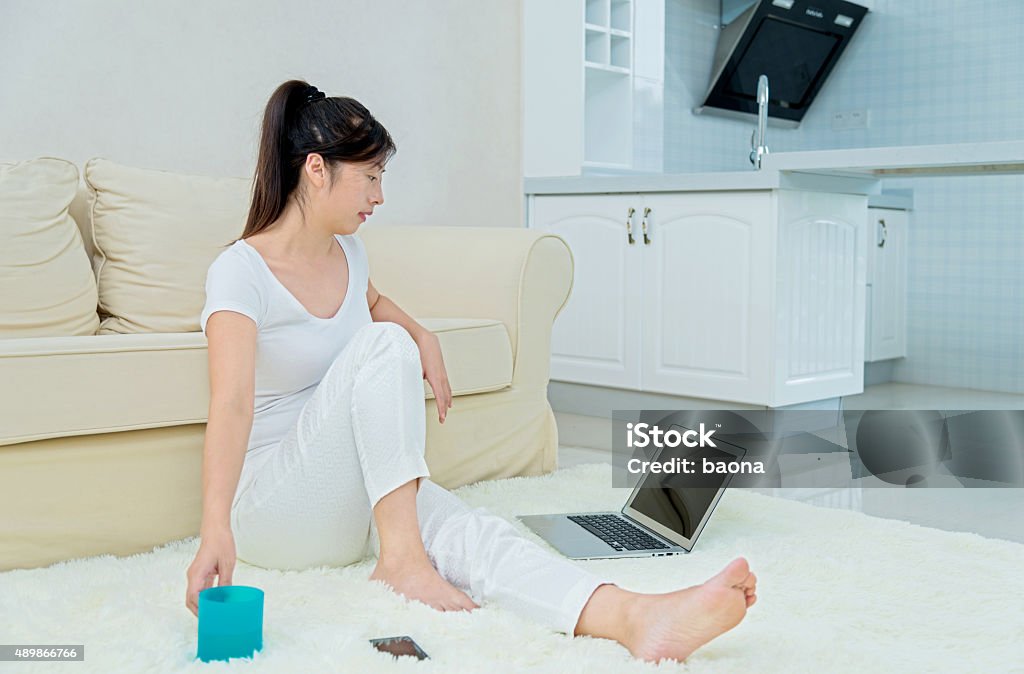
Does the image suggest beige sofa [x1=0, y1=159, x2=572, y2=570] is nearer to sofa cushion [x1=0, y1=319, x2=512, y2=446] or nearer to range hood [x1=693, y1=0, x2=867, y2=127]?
sofa cushion [x1=0, y1=319, x2=512, y2=446]

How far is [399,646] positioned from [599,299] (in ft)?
8.07

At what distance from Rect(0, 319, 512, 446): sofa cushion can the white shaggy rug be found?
0.78 ft

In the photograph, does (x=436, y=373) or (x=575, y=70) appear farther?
(x=575, y=70)

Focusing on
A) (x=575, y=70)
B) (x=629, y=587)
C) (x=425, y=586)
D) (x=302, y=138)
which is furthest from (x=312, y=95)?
(x=575, y=70)

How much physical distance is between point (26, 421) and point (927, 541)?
5.47 ft

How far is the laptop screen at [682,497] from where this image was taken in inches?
78.2

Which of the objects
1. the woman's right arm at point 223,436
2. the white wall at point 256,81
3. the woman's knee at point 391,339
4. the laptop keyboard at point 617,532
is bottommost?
the laptop keyboard at point 617,532

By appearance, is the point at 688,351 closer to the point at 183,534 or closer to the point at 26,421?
the point at 183,534

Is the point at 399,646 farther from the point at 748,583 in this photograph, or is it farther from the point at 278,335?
the point at 278,335

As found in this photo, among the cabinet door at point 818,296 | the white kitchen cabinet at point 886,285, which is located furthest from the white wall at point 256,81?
the white kitchen cabinet at point 886,285

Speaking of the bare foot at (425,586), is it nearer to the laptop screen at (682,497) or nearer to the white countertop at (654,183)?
the laptop screen at (682,497)

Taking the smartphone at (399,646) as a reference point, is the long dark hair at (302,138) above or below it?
above

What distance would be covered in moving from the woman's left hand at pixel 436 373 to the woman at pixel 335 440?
0.04 ft

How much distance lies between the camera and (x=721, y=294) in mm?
3404
